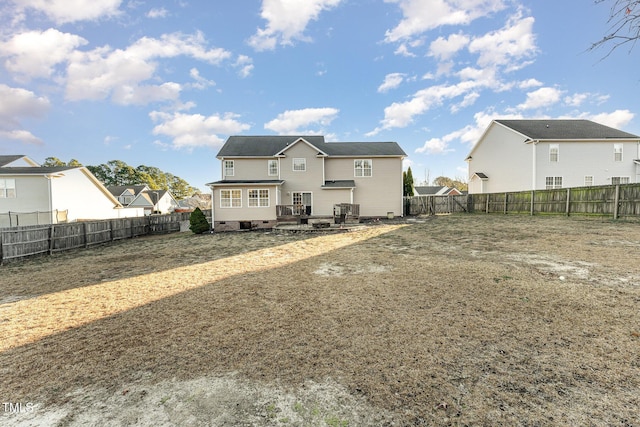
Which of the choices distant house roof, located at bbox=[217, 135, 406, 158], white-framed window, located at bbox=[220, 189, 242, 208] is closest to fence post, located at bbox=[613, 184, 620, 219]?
distant house roof, located at bbox=[217, 135, 406, 158]

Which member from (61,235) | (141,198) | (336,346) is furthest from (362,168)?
(141,198)

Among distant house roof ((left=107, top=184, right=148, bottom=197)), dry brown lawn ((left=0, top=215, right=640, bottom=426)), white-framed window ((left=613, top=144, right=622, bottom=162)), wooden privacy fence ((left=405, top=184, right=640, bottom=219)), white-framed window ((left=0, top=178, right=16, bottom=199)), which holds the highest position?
white-framed window ((left=613, top=144, right=622, bottom=162))

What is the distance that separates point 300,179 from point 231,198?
17.5ft

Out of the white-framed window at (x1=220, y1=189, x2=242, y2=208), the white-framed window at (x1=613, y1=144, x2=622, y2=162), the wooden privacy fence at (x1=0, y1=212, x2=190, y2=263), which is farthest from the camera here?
the white-framed window at (x1=613, y1=144, x2=622, y2=162)

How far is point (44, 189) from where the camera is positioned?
2078 centimetres

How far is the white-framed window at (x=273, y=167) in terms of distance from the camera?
21.0 m

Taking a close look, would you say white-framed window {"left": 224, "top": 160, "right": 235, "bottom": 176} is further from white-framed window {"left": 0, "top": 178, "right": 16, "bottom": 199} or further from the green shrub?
white-framed window {"left": 0, "top": 178, "right": 16, "bottom": 199}

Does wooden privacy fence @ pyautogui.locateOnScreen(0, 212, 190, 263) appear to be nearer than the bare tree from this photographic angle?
No

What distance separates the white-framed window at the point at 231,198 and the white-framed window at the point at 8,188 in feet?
54.6

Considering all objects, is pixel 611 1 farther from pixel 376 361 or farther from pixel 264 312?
pixel 264 312

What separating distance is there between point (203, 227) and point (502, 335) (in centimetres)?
1767

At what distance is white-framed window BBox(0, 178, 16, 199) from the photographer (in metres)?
20.6

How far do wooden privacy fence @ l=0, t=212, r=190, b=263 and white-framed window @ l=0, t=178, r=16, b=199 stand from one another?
11149 millimetres

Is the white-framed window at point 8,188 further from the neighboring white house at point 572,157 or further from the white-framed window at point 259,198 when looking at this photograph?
the neighboring white house at point 572,157
